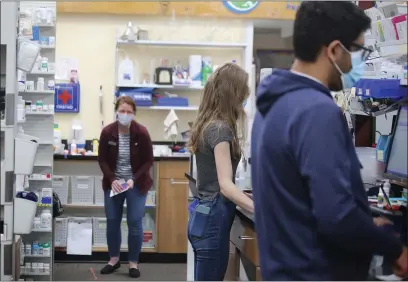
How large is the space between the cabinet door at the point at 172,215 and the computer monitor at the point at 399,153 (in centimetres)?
397

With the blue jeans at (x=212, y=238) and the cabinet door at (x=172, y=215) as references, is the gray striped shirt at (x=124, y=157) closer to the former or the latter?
the cabinet door at (x=172, y=215)

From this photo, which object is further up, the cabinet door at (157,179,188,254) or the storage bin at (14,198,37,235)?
the storage bin at (14,198,37,235)

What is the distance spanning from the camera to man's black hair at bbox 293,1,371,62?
1.83 metres

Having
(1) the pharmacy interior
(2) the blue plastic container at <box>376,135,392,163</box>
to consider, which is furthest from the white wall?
(2) the blue plastic container at <box>376,135,392,163</box>

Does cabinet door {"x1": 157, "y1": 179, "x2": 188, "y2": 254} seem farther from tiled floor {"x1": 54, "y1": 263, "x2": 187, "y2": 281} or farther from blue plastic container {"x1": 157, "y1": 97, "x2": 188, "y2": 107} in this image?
blue plastic container {"x1": 157, "y1": 97, "x2": 188, "y2": 107}

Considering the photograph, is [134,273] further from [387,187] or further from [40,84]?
[387,187]

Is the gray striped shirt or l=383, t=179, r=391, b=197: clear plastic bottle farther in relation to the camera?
the gray striped shirt

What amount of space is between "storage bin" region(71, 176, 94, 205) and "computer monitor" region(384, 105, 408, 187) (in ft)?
14.3

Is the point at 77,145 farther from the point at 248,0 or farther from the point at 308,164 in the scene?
the point at 308,164

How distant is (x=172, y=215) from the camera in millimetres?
6660

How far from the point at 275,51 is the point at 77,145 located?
325 centimetres

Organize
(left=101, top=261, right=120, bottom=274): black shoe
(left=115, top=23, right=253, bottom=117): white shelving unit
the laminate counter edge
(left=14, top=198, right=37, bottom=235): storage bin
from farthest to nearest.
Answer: (left=115, top=23, right=253, bottom=117): white shelving unit
the laminate counter edge
(left=101, top=261, right=120, bottom=274): black shoe
(left=14, top=198, right=37, bottom=235): storage bin

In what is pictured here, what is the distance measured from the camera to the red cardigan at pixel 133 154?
229 inches

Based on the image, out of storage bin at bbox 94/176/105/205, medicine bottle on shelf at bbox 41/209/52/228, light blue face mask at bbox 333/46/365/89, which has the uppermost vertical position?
light blue face mask at bbox 333/46/365/89
